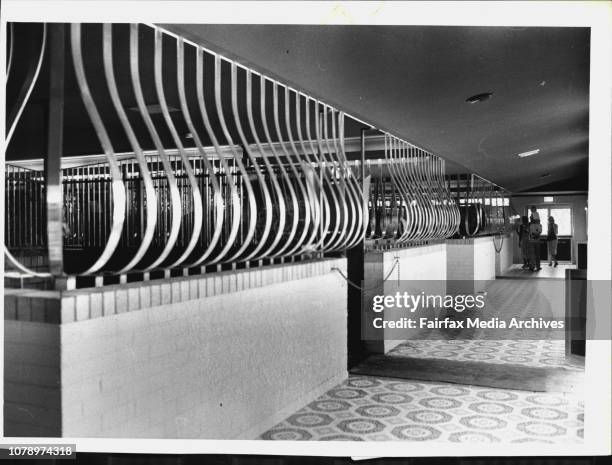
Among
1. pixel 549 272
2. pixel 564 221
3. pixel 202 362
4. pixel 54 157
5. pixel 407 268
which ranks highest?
pixel 54 157

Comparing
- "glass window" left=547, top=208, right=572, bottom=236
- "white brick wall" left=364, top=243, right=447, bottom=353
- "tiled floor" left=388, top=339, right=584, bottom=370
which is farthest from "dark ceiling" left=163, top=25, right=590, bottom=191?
"tiled floor" left=388, top=339, right=584, bottom=370

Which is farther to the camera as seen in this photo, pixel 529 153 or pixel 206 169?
pixel 529 153

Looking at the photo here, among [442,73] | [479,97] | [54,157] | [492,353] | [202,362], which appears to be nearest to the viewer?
[54,157]

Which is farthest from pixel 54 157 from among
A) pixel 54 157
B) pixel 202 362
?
pixel 202 362

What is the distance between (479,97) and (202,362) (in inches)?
83.0

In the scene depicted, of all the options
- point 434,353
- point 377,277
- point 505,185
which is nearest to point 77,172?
point 377,277

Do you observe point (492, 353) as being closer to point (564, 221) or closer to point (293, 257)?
point (293, 257)

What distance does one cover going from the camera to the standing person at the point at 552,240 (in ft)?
8.82

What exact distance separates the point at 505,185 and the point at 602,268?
591 centimetres

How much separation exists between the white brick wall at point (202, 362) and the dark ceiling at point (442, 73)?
1.01 metres

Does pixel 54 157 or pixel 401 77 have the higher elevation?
pixel 401 77

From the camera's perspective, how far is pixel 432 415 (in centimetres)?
316

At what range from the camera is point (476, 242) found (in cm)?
729

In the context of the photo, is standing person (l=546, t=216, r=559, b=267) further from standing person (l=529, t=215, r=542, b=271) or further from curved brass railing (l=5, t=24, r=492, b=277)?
curved brass railing (l=5, t=24, r=492, b=277)
